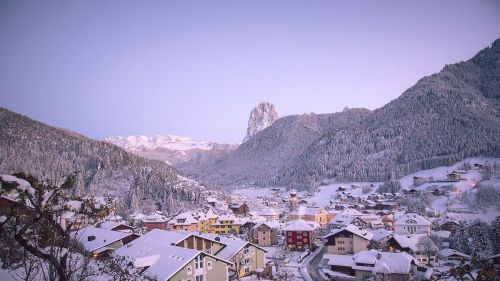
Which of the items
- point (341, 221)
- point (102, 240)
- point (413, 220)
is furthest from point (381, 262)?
point (341, 221)

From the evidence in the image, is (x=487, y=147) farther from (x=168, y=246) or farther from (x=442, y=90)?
(x=168, y=246)

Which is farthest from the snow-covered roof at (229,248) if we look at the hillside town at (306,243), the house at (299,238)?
the house at (299,238)

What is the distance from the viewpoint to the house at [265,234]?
55.8 meters

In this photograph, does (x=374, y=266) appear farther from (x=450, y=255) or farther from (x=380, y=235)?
(x=380, y=235)

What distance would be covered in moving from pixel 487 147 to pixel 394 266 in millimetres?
103166

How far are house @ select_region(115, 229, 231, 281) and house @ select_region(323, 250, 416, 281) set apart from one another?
49.9 ft

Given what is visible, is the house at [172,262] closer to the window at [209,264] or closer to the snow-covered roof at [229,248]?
the window at [209,264]

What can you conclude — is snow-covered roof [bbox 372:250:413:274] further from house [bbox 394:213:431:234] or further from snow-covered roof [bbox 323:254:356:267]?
house [bbox 394:213:431:234]

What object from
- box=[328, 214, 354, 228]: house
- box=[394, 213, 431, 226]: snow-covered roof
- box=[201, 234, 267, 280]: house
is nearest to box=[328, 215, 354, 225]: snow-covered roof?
box=[328, 214, 354, 228]: house

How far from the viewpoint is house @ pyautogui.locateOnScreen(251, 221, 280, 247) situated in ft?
183

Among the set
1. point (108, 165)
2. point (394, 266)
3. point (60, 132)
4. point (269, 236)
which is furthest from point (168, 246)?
point (60, 132)

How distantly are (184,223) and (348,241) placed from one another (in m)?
31.1

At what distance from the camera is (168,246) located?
80.2 feet

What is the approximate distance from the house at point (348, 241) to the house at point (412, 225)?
1447cm
